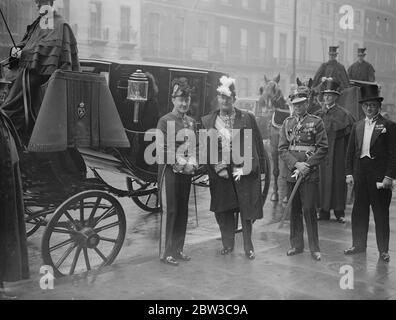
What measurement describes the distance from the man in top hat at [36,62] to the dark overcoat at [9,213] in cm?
91

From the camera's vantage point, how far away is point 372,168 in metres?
6.33

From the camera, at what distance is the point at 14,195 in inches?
188

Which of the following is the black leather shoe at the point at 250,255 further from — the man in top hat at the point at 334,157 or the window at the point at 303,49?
the window at the point at 303,49

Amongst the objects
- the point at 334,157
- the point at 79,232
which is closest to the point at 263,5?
the point at 334,157

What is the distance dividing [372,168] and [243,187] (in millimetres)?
1432

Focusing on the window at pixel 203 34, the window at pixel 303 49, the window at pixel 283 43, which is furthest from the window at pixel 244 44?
the window at pixel 303 49

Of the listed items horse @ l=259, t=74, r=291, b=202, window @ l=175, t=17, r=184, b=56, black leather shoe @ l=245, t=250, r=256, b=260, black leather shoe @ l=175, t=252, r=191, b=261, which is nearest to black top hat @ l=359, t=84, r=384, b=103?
black leather shoe @ l=245, t=250, r=256, b=260

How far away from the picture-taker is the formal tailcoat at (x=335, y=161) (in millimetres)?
8453

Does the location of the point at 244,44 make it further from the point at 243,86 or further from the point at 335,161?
the point at 335,161

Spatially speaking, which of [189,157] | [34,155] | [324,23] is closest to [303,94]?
[189,157]

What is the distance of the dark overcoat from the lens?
4727mm
